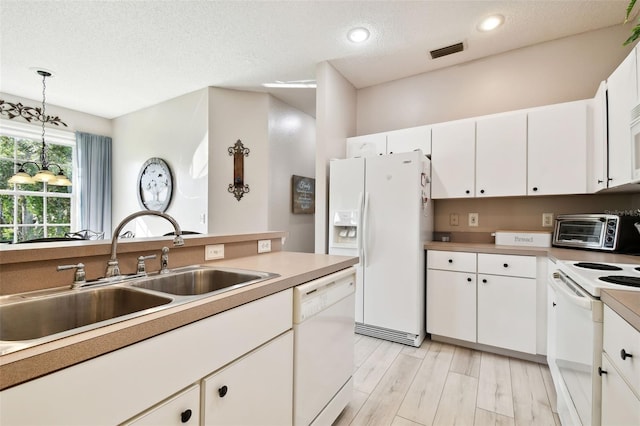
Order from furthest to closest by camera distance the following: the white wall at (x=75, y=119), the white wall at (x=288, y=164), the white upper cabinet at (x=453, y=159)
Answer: the white wall at (x=75, y=119), the white wall at (x=288, y=164), the white upper cabinet at (x=453, y=159)

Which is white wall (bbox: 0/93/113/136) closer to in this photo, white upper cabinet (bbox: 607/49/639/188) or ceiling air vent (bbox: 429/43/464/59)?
ceiling air vent (bbox: 429/43/464/59)

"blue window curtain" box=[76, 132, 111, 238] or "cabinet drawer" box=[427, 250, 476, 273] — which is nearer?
"cabinet drawer" box=[427, 250, 476, 273]

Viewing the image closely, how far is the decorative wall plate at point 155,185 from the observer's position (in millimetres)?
→ 4418

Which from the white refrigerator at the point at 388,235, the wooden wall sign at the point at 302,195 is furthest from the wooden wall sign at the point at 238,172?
the white refrigerator at the point at 388,235

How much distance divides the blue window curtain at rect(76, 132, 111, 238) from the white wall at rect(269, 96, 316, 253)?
3.32 meters

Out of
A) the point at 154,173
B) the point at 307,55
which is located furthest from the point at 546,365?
the point at 154,173

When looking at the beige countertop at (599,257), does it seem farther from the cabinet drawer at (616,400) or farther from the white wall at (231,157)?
the white wall at (231,157)

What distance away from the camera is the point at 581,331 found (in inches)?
49.9

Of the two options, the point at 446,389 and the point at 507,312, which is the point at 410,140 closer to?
the point at 507,312

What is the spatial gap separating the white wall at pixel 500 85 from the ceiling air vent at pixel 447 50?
0.30 m

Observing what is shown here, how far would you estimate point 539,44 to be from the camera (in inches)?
109

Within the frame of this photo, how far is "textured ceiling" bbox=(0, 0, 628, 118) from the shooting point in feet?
7.72

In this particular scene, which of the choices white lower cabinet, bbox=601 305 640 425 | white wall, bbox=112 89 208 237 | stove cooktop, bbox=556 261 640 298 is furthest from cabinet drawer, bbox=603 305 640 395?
white wall, bbox=112 89 208 237

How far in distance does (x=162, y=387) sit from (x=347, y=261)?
1.14 m
